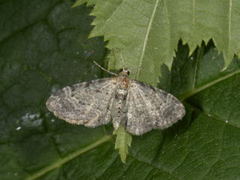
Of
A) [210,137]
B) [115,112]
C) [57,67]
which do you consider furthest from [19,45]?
[210,137]

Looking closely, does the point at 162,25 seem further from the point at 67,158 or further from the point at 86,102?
the point at 67,158

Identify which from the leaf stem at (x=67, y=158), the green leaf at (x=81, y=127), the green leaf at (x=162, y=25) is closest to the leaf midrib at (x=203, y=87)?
the green leaf at (x=81, y=127)

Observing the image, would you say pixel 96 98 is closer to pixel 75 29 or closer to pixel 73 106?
pixel 73 106

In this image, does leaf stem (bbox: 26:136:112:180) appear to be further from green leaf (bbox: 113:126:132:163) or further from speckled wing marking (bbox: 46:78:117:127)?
green leaf (bbox: 113:126:132:163)

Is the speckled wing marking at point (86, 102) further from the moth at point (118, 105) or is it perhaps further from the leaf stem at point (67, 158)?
the leaf stem at point (67, 158)

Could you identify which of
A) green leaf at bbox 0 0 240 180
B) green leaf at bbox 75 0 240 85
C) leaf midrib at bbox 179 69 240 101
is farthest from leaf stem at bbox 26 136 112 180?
green leaf at bbox 75 0 240 85
